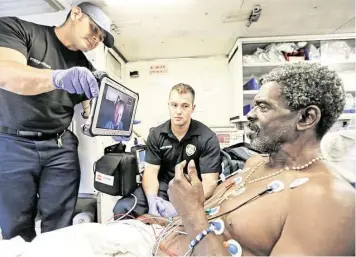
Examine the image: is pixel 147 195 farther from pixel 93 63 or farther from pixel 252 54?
pixel 252 54

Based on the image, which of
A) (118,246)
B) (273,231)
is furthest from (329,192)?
(118,246)

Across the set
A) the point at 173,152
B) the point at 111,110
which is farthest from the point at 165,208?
the point at 111,110

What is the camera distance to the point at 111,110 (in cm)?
91

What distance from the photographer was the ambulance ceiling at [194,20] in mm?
976

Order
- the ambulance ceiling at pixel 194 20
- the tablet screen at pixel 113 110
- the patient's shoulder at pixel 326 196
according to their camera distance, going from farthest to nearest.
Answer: the ambulance ceiling at pixel 194 20
the tablet screen at pixel 113 110
the patient's shoulder at pixel 326 196

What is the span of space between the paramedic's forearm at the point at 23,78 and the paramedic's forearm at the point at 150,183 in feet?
1.74

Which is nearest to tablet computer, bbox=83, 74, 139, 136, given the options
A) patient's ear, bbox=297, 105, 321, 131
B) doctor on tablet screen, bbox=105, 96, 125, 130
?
doctor on tablet screen, bbox=105, 96, 125, 130

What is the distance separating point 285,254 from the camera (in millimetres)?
516

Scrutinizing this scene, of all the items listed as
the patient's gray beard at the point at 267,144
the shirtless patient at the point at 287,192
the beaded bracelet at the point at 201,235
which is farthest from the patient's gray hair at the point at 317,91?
the beaded bracelet at the point at 201,235

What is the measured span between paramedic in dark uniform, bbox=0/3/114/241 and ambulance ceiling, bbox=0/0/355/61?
10cm

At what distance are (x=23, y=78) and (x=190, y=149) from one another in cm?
66

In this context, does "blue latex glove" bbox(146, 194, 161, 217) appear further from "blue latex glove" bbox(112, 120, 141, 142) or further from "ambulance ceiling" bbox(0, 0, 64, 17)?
"ambulance ceiling" bbox(0, 0, 64, 17)

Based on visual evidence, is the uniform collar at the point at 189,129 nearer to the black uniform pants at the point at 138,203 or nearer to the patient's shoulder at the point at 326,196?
the black uniform pants at the point at 138,203

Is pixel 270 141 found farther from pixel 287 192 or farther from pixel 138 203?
pixel 138 203
